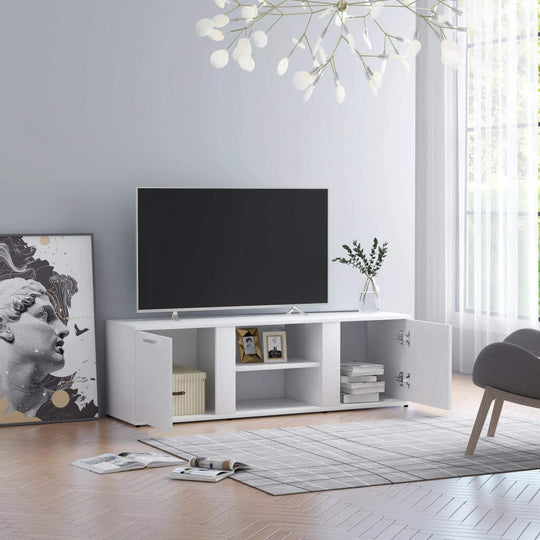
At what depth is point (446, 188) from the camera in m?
9.73

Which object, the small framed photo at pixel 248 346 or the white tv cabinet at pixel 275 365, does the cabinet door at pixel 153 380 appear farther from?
the small framed photo at pixel 248 346

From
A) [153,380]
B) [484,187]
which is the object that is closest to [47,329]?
[153,380]

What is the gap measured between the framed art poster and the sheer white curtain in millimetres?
3815

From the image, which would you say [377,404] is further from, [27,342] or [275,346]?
[27,342]

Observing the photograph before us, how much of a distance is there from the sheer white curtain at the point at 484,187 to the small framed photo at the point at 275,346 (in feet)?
8.32

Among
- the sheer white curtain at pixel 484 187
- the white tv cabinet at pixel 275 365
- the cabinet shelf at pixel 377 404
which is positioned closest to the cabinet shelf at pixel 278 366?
the white tv cabinet at pixel 275 365

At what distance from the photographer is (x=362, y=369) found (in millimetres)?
7387

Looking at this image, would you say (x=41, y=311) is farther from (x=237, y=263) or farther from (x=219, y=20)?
(x=219, y=20)

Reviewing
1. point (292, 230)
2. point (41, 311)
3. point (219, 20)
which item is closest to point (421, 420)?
point (292, 230)

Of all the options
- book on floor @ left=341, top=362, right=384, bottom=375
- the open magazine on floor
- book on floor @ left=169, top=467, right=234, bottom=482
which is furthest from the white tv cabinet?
book on floor @ left=169, top=467, right=234, bottom=482

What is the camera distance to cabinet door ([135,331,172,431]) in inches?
243

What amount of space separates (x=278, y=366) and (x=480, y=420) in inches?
70.8

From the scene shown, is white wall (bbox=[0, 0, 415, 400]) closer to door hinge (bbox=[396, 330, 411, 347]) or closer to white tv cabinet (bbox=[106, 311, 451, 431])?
white tv cabinet (bbox=[106, 311, 451, 431])

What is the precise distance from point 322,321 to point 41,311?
6.20 feet
